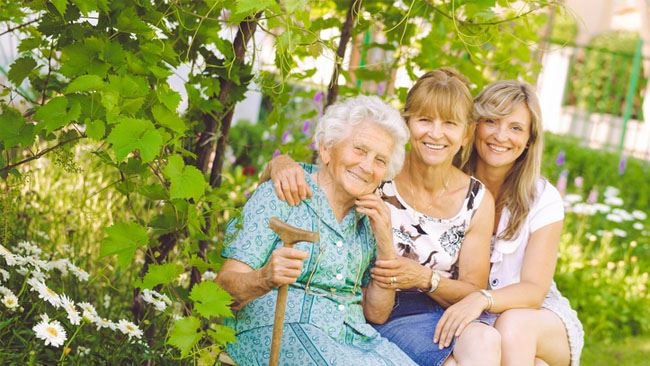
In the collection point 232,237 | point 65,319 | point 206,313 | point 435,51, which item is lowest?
point 65,319

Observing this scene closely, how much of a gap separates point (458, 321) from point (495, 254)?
1.59ft

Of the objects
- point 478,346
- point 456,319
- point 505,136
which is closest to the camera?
point 478,346

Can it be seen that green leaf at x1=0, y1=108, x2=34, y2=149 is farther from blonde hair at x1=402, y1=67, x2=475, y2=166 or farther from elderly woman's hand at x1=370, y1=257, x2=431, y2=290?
blonde hair at x1=402, y1=67, x2=475, y2=166

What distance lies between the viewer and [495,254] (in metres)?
3.08

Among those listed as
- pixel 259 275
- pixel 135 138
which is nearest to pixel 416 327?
pixel 259 275

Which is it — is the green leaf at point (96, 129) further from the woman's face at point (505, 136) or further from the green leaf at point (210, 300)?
the woman's face at point (505, 136)

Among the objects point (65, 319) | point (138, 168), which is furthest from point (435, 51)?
point (65, 319)

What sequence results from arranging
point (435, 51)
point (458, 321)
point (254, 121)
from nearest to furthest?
point (458, 321)
point (435, 51)
point (254, 121)

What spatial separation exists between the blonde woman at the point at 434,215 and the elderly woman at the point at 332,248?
0.18 meters

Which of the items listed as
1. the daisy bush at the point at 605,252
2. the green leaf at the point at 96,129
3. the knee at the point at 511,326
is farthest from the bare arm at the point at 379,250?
the daisy bush at the point at 605,252

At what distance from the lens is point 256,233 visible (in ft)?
8.09

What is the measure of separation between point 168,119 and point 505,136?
1.27 m

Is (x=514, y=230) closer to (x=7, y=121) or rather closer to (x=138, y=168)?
(x=138, y=168)

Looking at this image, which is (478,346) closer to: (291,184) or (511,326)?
(511,326)
